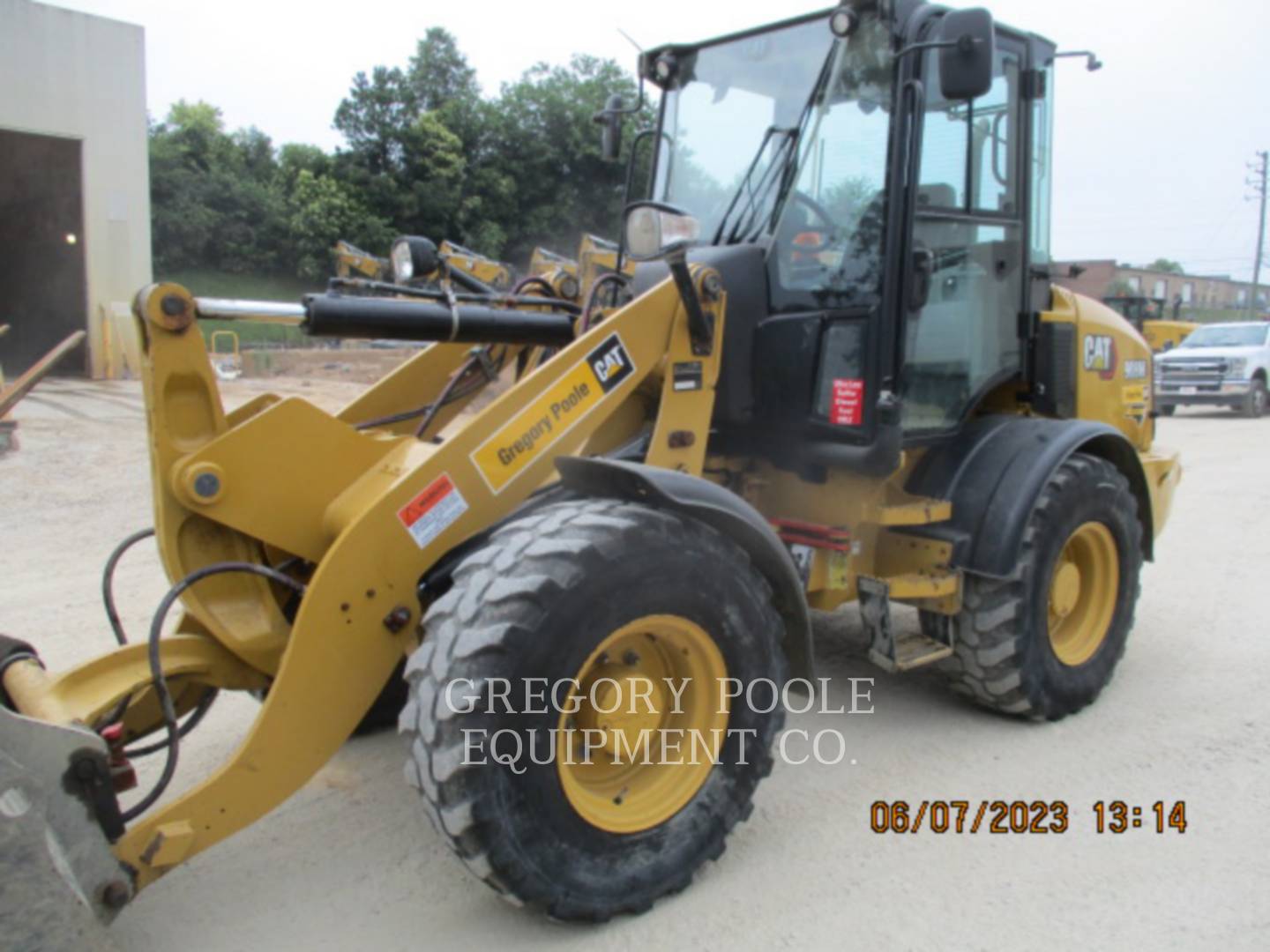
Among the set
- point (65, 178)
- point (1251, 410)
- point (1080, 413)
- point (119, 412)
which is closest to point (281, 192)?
point (65, 178)

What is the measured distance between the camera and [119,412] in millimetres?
13406

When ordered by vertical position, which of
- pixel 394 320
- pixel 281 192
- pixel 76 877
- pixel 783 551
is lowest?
pixel 76 877

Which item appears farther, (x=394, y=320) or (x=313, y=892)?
(x=394, y=320)

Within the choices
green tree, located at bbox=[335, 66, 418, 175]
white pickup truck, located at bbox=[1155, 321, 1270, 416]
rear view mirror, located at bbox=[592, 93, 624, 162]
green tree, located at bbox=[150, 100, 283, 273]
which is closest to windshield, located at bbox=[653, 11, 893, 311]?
rear view mirror, located at bbox=[592, 93, 624, 162]

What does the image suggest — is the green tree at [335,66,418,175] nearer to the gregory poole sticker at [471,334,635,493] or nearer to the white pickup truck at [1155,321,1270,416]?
the white pickup truck at [1155,321,1270,416]

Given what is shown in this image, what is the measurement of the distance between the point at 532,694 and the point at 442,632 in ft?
0.90

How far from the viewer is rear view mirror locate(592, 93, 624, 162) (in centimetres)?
469

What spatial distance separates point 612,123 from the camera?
4.71m

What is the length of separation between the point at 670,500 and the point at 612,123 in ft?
8.32

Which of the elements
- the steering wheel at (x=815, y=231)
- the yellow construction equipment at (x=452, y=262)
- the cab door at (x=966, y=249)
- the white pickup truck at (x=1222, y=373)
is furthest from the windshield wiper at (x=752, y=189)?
the white pickup truck at (x=1222, y=373)

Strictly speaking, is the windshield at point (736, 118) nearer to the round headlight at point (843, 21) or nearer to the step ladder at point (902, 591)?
the round headlight at point (843, 21)

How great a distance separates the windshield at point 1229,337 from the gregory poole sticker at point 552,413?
1903cm

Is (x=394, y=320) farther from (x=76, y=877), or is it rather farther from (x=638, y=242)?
(x=76, y=877)
